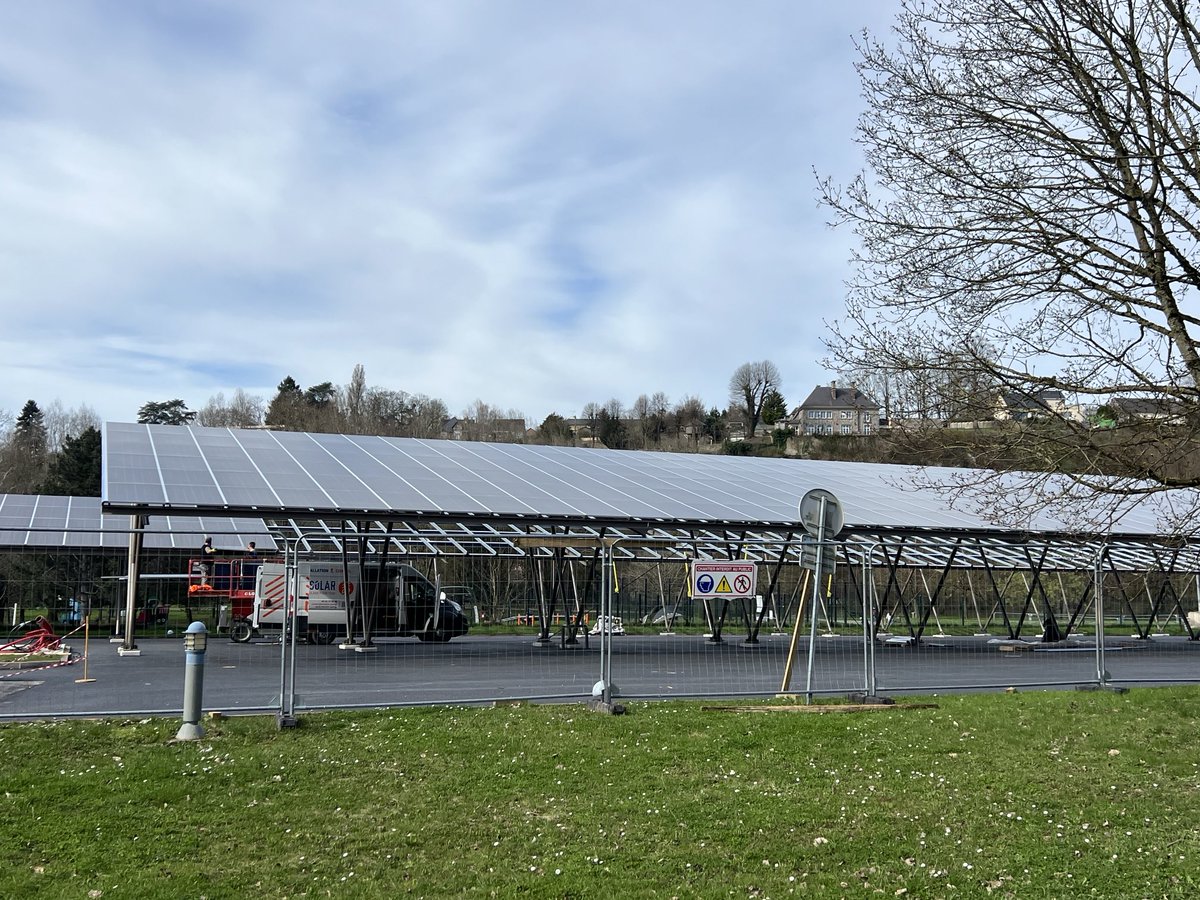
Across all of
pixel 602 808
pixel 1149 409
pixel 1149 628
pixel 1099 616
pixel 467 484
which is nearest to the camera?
pixel 602 808

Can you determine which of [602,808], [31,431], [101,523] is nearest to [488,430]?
[31,431]

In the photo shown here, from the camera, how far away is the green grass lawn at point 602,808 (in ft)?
21.4

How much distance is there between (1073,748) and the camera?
10.2 metres

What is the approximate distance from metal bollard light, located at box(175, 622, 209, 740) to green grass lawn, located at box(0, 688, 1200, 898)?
0.20 meters

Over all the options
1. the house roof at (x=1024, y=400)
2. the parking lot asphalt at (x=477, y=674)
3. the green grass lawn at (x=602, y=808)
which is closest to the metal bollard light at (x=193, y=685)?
the green grass lawn at (x=602, y=808)

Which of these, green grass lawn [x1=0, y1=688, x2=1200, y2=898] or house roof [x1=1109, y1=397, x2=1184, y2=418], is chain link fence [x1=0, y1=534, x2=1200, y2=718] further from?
house roof [x1=1109, y1=397, x2=1184, y2=418]

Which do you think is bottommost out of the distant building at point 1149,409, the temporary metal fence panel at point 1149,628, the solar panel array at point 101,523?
the temporary metal fence panel at point 1149,628

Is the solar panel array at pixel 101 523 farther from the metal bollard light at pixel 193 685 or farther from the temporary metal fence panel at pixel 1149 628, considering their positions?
the temporary metal fence panel at pixel 1149 628

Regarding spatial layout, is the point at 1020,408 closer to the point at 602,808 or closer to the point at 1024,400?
the point at 1024,400

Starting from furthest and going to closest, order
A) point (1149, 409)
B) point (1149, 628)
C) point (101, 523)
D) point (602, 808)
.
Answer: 1. point (1149, 628)
2. point (101, 523)
3. point (1149, 409)
4. point (602, 808)

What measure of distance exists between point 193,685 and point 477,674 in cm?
625

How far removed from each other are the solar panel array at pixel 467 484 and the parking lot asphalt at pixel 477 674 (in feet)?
8.72

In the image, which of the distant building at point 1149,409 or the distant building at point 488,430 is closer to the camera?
the distant building at point 1149,409

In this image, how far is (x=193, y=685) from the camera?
33.7ft
